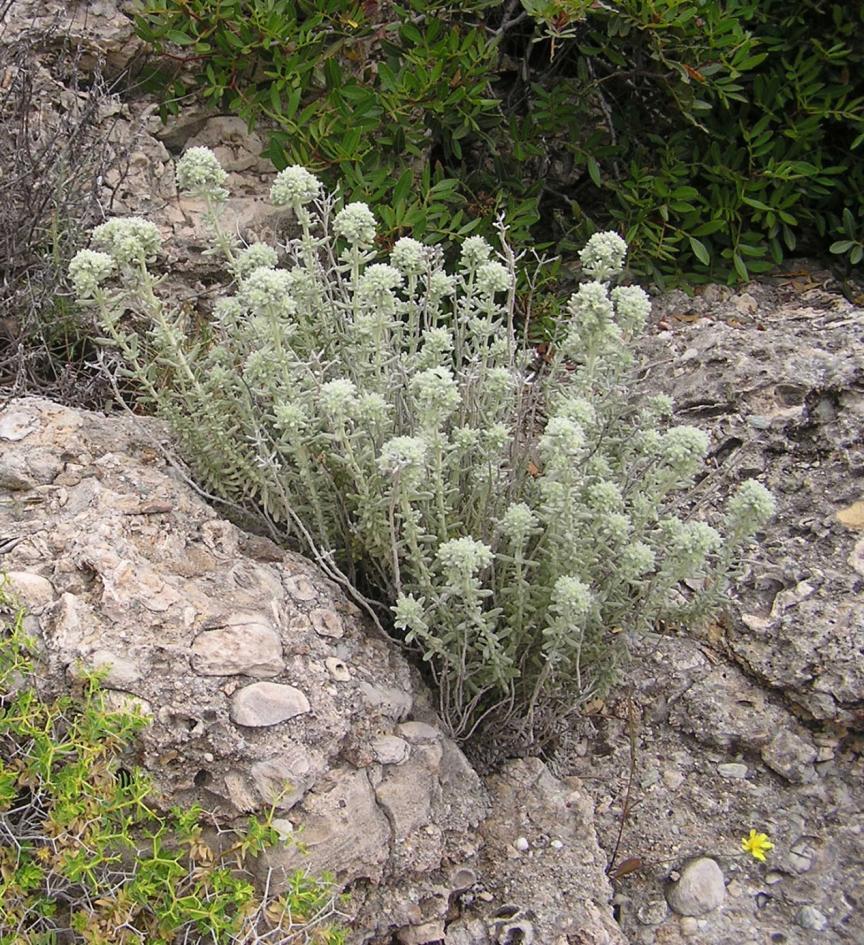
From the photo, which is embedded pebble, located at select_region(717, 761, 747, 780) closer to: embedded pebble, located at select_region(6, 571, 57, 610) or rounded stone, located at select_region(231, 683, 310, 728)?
rounded stone, located at select_region(231, 683, 310, 728)

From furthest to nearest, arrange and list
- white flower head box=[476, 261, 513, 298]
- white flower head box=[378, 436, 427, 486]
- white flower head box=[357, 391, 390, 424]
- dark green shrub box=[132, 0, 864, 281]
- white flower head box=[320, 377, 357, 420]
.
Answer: dark green shrub box=[132, 0, 864, 281], white flower head box=[476, 261, 513, 298], white flower head box=[357, 391, 390, 424], white flower head box=[320, 377, 357, 420], white flower head box=[378, 436, 427, 486]

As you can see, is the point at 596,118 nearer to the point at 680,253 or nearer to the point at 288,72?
the point at 680,253

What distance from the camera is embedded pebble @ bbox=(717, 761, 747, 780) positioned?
268 cm

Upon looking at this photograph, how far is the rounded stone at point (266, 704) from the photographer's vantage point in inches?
85.4

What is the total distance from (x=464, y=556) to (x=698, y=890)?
102 centimetres

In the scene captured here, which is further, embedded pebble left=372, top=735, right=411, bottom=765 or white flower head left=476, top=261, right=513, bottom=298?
white flower head left=476, top=261, right=513, bottom=298

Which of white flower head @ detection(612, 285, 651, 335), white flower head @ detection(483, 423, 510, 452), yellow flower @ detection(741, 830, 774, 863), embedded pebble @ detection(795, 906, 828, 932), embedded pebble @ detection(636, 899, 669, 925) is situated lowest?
embedded pebble @ detection(636, 899, 669, 925)

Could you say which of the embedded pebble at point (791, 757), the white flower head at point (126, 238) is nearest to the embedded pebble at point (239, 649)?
the white flower head at point (126, 238)

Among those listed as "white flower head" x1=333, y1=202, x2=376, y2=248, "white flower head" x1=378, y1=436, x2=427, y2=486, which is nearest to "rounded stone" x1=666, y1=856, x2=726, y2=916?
"white flower head" x1=378, y1=436, x2=427, y2=486

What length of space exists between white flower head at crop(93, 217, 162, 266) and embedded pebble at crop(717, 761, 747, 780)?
188cm

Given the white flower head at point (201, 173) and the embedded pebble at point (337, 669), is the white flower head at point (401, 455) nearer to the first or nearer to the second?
the embedded pebble at point (337, 669)

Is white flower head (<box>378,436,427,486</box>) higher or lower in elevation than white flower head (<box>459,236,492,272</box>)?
lower

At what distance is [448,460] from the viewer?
234 centimetres

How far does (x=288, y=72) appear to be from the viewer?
12.3ft
